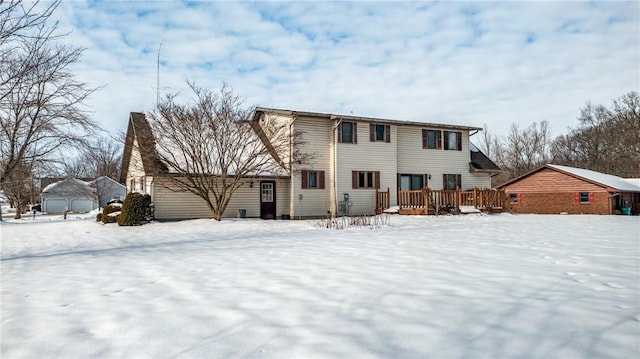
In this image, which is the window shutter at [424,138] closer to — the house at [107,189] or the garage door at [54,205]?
the house at [107,189]

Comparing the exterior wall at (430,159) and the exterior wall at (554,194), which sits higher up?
the exterior wall at (430,159)

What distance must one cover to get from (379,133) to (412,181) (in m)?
3.43

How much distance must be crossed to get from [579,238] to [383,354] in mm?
8562

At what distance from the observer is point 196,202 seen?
57.8ft

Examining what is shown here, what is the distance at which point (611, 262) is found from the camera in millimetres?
5977

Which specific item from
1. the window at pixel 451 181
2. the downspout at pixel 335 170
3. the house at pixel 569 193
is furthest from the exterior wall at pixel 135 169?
the house at pixel 569 193

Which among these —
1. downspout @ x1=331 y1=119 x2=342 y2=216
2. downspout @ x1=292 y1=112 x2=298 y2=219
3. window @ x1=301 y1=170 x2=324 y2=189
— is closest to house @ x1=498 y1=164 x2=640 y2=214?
downspout @ x1=331 y1=119 x2=342 y2=216

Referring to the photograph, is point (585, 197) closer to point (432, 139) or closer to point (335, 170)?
point (432, 139)

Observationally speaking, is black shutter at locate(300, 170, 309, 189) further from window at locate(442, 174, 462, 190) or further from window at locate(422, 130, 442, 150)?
window at locate(442, 174, 462, 190)

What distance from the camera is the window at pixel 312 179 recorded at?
19219 millimetres

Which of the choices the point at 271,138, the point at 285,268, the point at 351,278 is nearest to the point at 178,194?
the point at 271,138

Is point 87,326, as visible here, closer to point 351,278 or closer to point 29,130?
point 351,278

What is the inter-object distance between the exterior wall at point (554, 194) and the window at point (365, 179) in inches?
462

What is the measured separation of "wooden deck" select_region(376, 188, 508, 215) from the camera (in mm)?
18672
